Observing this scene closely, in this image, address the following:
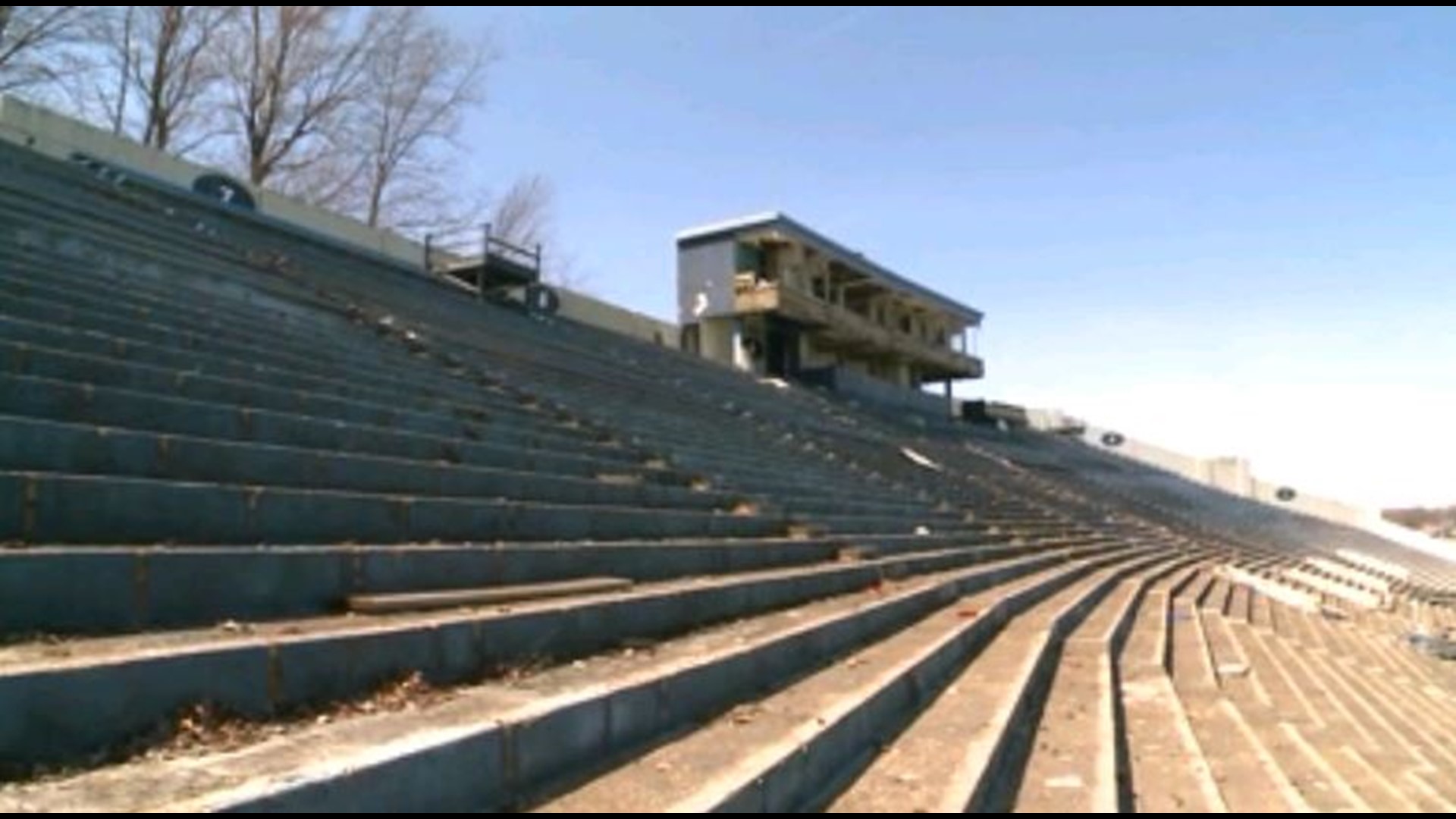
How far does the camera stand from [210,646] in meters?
3.29

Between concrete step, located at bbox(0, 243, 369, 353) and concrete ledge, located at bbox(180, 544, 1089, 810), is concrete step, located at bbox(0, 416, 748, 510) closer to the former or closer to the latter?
concrete ledge, located at bbox(180, 544, 1089, 810)

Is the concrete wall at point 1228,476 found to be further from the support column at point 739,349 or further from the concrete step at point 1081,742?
the concrete step at point 1081,742

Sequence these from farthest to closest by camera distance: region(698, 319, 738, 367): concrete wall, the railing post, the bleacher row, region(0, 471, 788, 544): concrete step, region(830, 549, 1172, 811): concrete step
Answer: region(698, 319, 738, 367): concrete wall → the railing post → region(830, 549, 1172, 811): concrete step → region(0, 471, 788, 544): concrete step → the bleacher row

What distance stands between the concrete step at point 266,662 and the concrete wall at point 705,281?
30.3 meters

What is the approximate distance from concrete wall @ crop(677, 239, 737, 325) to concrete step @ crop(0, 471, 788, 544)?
28748 mm

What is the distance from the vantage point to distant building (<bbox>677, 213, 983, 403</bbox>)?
117 ft

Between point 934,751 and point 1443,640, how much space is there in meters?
17.4

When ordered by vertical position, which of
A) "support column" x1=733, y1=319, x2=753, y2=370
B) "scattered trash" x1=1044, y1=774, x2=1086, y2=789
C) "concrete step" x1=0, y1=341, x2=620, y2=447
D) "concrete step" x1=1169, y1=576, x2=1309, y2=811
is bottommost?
"concrete step" x1=1169, y1=576, x2=1309, y2=811

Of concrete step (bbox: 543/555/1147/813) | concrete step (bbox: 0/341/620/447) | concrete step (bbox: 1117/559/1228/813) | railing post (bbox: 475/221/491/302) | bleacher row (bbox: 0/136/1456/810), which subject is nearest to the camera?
bleacher row (bbox: 0/136/1456/810)

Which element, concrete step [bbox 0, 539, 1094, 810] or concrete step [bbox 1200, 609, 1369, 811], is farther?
concrete step [bbox 1200, 609, 1369, 811]

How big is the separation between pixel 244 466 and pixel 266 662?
2222 millimetres

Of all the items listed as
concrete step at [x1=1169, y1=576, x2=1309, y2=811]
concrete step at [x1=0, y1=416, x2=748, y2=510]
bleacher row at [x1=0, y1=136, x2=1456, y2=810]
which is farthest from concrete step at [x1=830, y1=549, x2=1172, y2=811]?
concrete step at [x1=0, y1=416, x2=748, y2=510]

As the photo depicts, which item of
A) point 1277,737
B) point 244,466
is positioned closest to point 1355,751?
point 1277,737

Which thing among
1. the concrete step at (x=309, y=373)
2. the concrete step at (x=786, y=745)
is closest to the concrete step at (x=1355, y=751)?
the concrete step at (x=786, y=745)
